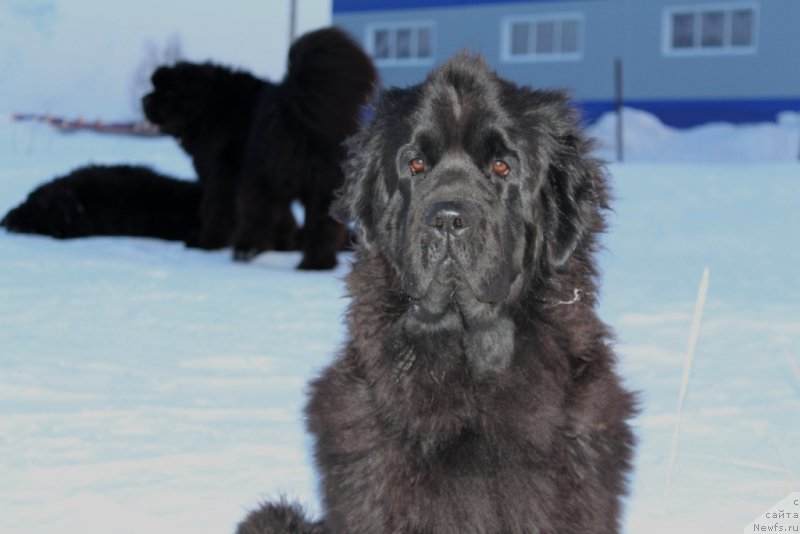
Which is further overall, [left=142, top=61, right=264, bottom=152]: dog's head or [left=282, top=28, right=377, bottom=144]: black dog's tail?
[left=142, top=61, right=264, bottom=152]: dog's head

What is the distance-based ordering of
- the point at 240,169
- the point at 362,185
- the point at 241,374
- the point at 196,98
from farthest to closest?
the point at 196,98 → the point at 240,169 → the point at 241,374 → the point at 362,185

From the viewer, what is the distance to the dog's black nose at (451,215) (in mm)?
2670

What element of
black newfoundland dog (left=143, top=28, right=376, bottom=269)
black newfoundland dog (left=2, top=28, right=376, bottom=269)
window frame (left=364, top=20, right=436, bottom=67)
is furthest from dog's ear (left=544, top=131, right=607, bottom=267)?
window frame (left=364, top=20, right=436, bottom=67)

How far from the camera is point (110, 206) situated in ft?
31.4

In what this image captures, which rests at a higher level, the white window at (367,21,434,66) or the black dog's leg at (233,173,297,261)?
the white window at (367,21,434,66)

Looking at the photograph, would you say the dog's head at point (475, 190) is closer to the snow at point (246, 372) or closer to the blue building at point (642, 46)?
the snow at point (246, 372)

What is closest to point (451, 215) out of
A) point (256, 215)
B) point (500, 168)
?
point (500, 168)

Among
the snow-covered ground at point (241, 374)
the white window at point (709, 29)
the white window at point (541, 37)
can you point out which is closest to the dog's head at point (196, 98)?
the snow-covered ground at point (241, 374)

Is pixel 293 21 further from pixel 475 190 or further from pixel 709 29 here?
pixel 475 190

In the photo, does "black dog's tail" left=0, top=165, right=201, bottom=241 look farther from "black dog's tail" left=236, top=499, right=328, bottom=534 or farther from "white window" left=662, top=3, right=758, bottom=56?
"white window" left=662, top=3, right=758, bottom=56

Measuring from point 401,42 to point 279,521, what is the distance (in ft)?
88.7

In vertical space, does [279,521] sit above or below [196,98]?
below

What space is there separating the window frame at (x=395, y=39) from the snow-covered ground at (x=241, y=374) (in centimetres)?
1879

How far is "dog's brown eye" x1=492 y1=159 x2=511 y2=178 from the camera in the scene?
2822 mm
